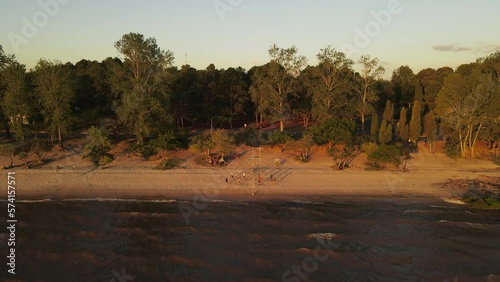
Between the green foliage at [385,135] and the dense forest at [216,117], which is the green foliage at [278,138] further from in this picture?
the green foliage at [385,135]

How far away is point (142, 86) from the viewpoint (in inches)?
1633

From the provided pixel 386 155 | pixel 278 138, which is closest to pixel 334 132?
pixel 386 155

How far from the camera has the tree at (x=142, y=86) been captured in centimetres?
4022

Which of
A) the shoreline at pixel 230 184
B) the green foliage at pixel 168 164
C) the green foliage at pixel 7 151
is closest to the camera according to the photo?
the shoreline at pixel 230 184

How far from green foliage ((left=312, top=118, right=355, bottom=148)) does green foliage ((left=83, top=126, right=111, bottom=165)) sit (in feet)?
75.3

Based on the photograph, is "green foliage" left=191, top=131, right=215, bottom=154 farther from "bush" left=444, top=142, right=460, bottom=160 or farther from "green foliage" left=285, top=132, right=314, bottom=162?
"bush" left=444, top=142, right=460, bottom=160

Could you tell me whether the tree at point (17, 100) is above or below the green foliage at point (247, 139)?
above

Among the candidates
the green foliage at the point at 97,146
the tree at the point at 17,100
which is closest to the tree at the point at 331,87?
the green foliage at the point at 97,146

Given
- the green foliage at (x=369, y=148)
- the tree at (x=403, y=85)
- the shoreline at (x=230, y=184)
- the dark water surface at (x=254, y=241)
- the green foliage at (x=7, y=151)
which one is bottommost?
the dark water surface at (x=254, y=241)

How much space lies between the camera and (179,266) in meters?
19.9

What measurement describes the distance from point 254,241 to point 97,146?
917 inches

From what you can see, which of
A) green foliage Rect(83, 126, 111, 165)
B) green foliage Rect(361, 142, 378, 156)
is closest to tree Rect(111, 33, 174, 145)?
green foliage Rect(83, 126, 111, 165)

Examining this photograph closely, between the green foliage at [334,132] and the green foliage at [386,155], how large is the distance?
3.42 metres

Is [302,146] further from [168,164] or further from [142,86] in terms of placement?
[142,86]
